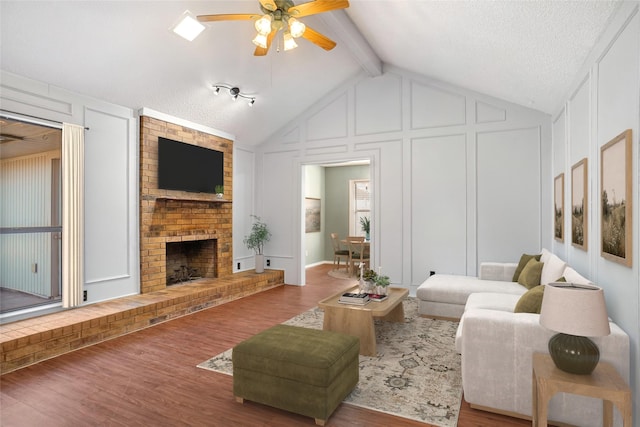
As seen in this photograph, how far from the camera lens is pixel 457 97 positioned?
5.38 metres

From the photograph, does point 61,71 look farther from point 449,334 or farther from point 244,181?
point 449,334

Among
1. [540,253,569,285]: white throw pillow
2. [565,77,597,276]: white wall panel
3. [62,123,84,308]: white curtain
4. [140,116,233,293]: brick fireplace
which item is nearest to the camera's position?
[565,77,597,276]: white wall panel

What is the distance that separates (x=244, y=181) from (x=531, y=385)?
18.7ft

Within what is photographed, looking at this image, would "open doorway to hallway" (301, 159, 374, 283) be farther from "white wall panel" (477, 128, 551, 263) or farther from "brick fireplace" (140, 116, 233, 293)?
"white wall panel" (477, 128, 551, 263)

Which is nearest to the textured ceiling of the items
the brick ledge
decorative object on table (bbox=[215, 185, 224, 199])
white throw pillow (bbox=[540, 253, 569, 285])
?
decorative object on table (bbox=[215, 185, 224, 199])

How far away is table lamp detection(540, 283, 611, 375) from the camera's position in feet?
5.58

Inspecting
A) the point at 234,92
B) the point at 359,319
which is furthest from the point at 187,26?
the point at 359,319

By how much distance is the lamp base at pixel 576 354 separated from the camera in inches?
69.7

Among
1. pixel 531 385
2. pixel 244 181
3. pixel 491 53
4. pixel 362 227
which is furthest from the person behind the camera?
pixel 362 227

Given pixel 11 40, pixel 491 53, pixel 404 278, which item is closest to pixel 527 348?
pixel 491 53

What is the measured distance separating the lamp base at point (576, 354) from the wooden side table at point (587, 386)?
3 centimetres

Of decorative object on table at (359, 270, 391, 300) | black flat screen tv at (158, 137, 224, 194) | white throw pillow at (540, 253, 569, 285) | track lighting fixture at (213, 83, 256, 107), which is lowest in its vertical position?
decorative object on table at (359, 270, 391, 300)

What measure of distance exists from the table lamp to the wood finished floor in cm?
71

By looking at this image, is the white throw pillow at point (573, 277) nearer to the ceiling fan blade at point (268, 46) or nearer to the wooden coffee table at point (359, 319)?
the wooden coffee table at point (359, 319)
